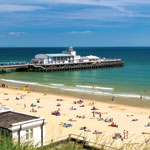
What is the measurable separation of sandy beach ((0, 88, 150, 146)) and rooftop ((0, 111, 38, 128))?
106 inches

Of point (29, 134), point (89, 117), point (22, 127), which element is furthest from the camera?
point (89, 117)

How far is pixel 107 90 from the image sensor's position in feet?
153

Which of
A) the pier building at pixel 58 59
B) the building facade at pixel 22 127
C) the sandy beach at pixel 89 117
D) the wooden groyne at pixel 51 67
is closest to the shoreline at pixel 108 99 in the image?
the sandy beach at pixel 89 117

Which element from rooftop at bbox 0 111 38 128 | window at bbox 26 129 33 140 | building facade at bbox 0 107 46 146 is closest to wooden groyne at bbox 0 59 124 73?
rooftop at bbox 0 111 38 128

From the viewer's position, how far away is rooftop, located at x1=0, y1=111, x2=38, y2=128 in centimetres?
1577

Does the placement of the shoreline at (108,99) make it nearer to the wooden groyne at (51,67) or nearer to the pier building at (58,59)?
the wooden groyne at (51,67)

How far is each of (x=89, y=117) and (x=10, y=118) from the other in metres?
12.2

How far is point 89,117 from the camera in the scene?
90.6ft

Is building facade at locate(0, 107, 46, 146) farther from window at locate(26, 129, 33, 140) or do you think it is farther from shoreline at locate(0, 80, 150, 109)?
shoreline at locate(0, 80, 150, 109)

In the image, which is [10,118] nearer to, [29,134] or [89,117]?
[29,134]

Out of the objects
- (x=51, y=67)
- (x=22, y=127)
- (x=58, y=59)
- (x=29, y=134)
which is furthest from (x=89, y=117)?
(x=58, y=59)

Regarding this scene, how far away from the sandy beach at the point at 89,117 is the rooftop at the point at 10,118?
2700 millimetres

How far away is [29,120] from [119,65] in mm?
82564

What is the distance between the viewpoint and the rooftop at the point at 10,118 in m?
15.8
